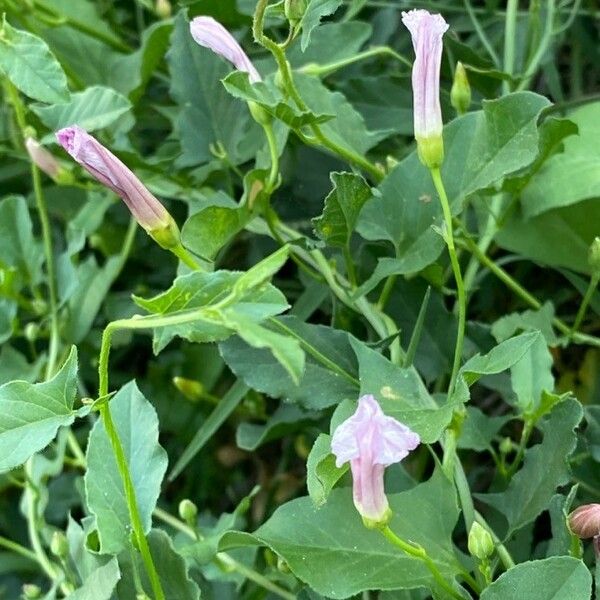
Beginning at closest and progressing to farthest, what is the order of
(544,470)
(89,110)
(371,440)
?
(371,440)
(544,470)
(89,110)

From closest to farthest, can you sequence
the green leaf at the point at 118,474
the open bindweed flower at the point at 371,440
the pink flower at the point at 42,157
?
the open bindweed flower at the point at 371,440, the green leaf at the point at 118,474, the pink flower at the point at 42,157

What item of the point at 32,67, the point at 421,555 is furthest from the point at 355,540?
the point at 32,67

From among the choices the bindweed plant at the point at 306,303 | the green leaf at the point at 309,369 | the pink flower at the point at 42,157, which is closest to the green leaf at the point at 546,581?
the bindweed plant at the point at 306,303

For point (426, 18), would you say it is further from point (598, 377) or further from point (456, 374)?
point (598, 377)

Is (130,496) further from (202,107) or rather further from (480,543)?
(202,107)

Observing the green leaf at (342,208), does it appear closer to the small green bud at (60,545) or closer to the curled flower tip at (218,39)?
the curled flower tip at (218,39)

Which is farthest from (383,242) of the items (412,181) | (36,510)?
(36,510)

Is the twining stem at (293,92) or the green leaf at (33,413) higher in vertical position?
the twining stem at (293,92)
